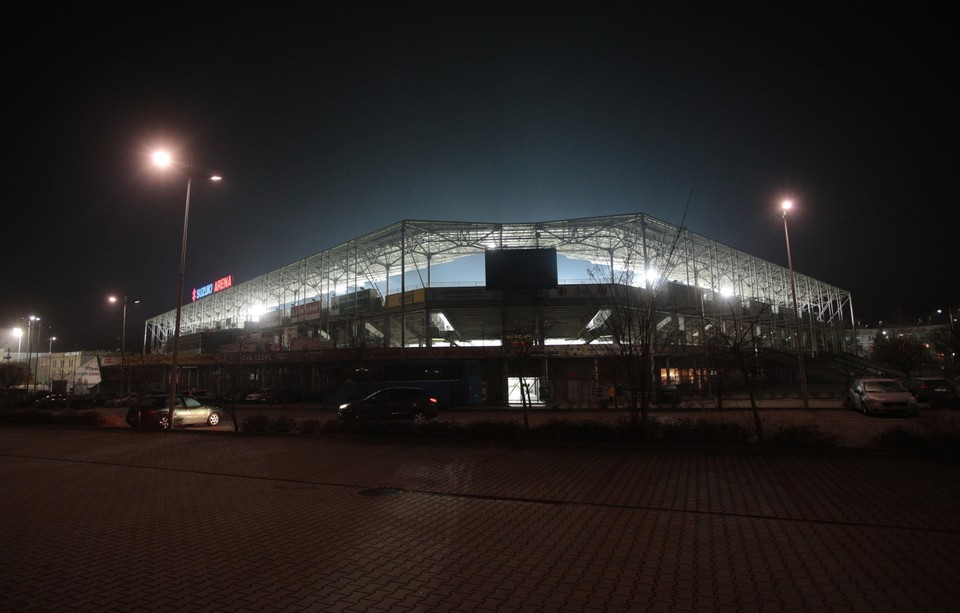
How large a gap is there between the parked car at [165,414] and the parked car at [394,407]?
5909 mm

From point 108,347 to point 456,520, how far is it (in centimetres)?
9553

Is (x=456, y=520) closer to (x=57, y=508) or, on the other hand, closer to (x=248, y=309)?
(x=57, y=508)

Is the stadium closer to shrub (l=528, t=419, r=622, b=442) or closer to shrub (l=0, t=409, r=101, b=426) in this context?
shrub (l=0, t=409, r=101, b=426)

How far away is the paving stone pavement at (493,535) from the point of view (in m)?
4.27

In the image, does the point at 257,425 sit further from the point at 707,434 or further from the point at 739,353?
the point at 739,353

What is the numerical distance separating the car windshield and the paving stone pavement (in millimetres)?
11942

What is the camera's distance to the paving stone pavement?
4273 millimetres

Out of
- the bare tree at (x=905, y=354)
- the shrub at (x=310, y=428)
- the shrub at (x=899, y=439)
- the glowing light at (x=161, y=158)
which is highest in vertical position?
the glowing light at (x=161, y=158)

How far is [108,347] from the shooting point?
81.2 metres

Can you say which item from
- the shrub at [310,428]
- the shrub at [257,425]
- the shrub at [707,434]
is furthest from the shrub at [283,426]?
the shrub at [707,434]

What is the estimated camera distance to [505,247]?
4641cm

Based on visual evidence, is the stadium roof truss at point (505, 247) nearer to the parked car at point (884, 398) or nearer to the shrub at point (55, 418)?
the parked car at point (884, 398)

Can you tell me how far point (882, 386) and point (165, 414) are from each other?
92.7ft

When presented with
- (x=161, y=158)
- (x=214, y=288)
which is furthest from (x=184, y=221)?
(x=214, y=288)
